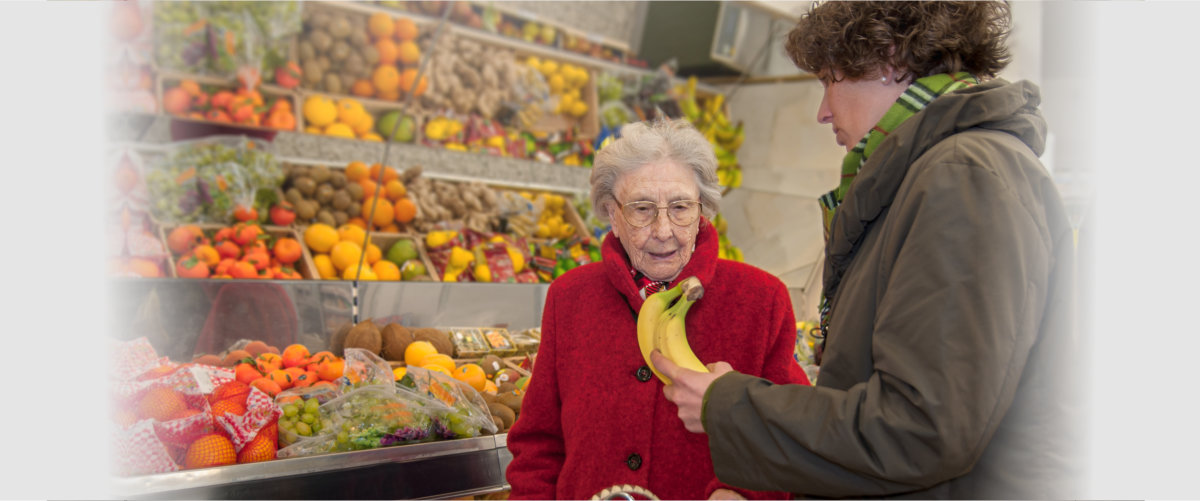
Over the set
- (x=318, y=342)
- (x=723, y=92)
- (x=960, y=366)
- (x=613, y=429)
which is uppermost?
(x=723, y=92)

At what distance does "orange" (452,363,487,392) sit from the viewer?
101 inches

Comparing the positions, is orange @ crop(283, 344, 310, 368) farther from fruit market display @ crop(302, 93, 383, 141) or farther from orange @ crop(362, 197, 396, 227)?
fruit market display @ crop(302, 93, 383, 141)

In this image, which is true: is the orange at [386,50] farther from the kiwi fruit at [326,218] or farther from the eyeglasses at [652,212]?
the eyeglasses at [652,212]

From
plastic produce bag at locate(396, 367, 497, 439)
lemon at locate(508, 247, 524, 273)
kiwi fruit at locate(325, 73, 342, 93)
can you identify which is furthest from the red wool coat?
kiwi fruit at locate(325, 73, 342, 93)

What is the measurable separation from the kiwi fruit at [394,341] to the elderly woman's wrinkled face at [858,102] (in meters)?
1.97

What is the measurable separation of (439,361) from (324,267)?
4.42 ft

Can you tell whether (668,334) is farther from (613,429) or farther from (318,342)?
(318,342)

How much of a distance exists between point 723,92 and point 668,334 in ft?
16.9

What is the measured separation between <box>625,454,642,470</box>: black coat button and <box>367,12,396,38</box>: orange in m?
4.08

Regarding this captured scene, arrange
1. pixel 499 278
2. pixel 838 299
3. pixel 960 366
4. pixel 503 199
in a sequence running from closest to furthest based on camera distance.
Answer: pixel 960 366
pixel 838 299
pixel 499 278
pixel 503 199

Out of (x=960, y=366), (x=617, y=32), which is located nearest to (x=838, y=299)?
(x=960, y=366)

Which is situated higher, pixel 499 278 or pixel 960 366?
pixel 960 366

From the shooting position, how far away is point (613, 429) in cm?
170

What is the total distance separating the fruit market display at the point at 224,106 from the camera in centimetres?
407
